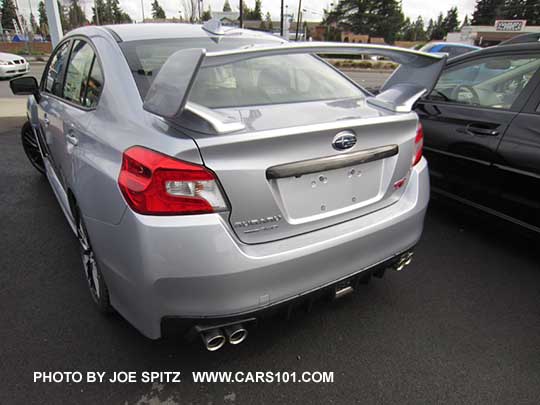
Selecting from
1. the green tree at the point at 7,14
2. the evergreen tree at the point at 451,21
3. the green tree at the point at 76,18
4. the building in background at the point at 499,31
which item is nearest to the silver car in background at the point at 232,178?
the green tree at the point at 76,18

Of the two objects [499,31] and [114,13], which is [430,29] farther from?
[114,13]

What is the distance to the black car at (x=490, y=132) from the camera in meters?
2.56

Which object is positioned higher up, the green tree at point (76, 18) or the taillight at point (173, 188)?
the green tree at point (76, 18)

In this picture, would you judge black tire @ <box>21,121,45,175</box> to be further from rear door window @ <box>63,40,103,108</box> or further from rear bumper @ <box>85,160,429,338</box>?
rear bumper @ <box>85,160,429,338</box>

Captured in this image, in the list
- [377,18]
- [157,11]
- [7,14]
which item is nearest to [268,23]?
[377,18]

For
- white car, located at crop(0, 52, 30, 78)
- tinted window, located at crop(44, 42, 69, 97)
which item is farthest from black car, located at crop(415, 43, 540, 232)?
white car, located at crop(0, 52, 30, 78)

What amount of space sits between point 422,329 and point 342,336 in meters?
0.47

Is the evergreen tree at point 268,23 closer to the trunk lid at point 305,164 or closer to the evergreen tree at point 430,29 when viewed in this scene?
the evergreen tree at point 430,29

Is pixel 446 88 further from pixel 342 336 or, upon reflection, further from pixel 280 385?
pixel 280 385

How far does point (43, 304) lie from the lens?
2320 mm

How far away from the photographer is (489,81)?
3.01 m

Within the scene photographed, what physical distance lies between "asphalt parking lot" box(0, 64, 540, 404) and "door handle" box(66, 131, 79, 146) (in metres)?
0.97

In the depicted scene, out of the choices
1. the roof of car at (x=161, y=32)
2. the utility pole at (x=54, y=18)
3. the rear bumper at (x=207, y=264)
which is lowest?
the rear bumper at (x=207, y=264)

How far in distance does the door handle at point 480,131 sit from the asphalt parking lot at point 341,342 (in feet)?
2.04
